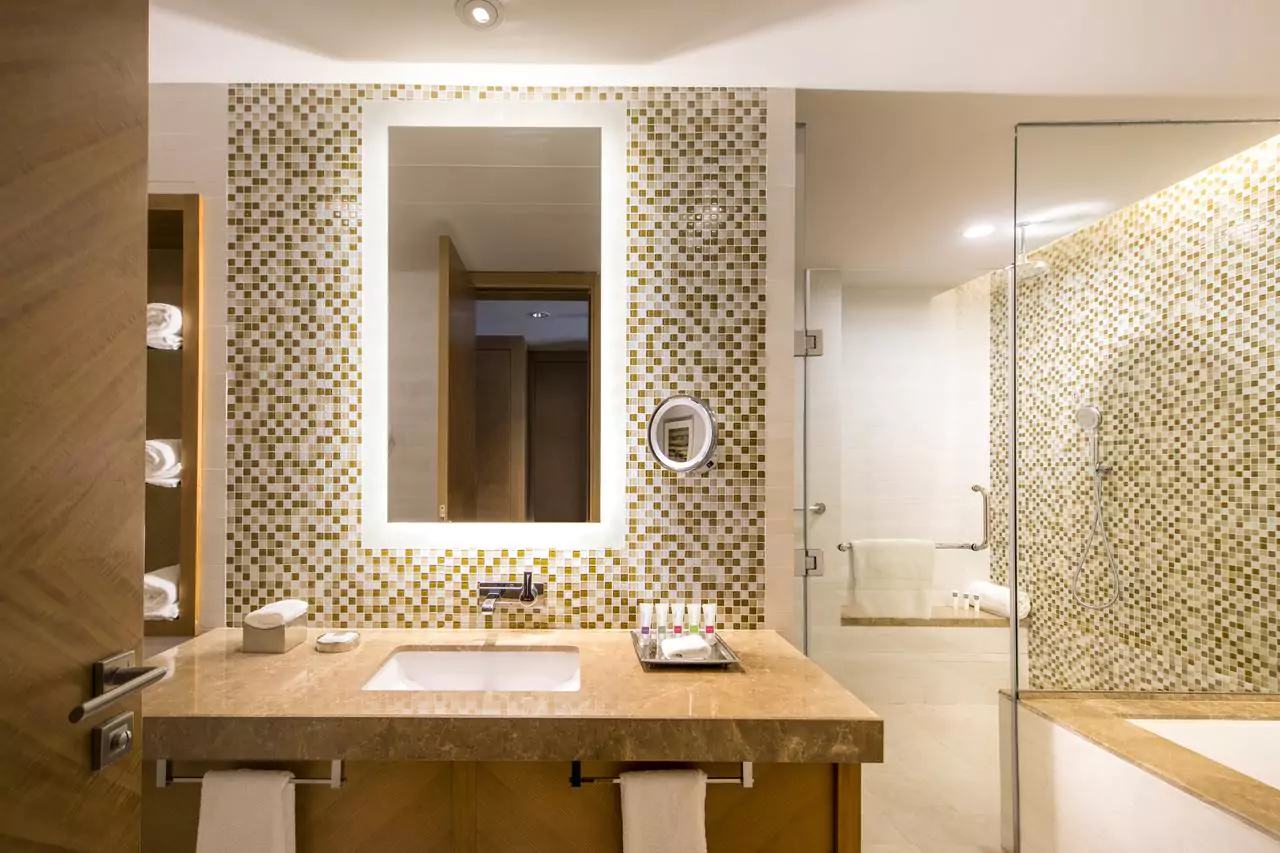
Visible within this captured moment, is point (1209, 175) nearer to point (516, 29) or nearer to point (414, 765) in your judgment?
point (516, 29)

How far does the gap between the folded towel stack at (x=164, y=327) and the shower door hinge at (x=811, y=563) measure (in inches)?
90.3

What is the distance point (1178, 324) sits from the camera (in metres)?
2.20

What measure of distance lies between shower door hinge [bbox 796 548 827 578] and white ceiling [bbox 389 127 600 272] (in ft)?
4.86

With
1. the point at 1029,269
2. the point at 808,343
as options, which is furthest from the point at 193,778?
the point at 1029,269

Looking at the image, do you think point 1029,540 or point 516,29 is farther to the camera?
point 1029,540

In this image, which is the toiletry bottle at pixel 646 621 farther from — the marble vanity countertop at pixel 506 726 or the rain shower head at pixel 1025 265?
the rain shower head at pixel 1025 265

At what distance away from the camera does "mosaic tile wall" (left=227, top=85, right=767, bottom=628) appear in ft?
6.66

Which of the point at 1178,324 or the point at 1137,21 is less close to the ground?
the point at 1137,21

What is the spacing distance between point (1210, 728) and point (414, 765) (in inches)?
89.9

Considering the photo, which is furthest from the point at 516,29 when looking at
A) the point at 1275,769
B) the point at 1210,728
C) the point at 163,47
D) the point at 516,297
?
the point at 1275,769

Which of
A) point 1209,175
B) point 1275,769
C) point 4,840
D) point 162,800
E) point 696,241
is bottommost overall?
point 1275,769

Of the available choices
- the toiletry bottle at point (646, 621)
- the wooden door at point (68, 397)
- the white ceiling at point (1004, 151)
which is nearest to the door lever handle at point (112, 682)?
the wooden door at point (68, 397)

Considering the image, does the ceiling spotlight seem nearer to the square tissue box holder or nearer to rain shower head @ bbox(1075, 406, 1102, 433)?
the square tissue box holder

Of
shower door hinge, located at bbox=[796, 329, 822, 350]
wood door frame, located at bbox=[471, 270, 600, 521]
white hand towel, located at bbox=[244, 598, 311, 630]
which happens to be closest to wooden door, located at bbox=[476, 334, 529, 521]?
wood door frame, located at bbox=[471, 270, 600, 521]
